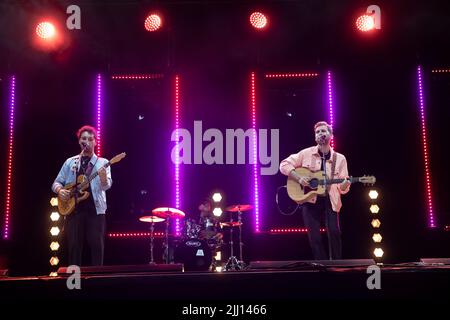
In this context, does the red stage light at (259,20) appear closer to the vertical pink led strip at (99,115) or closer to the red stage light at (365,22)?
the red stage light at (365,22)

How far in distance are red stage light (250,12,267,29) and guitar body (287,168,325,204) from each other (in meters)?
2.87

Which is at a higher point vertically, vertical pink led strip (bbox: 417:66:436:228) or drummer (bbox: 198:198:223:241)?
vertical pink led strip (bbox: 417:66:436:228)

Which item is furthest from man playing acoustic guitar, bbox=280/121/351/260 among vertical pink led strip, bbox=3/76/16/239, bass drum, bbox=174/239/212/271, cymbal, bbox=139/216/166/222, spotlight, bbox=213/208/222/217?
vertical pink led strip, bbox=3/76/16/239

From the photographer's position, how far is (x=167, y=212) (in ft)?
24.3

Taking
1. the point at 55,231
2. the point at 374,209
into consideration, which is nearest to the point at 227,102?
the point at 374,209

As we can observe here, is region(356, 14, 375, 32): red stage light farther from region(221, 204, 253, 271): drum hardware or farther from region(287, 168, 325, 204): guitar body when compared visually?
Result: region(221, 204, 253, 271): drum hardware

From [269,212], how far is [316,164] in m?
2.00

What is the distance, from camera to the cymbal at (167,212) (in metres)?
7.37

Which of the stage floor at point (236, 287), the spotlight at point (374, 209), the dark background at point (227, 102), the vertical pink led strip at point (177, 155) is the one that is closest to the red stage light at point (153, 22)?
the dark background at point (227, 102)

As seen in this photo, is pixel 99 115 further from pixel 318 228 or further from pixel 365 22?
pixel 365 22

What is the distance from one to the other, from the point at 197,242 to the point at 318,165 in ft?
7.98

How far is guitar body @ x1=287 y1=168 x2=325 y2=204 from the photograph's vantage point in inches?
238
